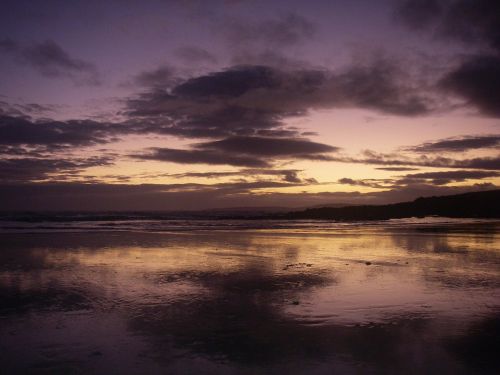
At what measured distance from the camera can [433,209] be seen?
76.6 metres

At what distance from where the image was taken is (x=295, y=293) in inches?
434

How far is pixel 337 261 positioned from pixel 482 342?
31.5 ft

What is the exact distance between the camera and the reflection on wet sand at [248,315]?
255 inches

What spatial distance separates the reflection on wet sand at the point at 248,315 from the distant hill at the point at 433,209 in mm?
55111

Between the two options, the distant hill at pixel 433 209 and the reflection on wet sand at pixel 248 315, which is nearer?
the reflection on wet sand at pixel 248 315

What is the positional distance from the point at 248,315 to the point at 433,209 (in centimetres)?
7469

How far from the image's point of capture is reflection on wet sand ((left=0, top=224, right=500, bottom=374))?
21.3 ft

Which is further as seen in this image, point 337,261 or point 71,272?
point 337,261

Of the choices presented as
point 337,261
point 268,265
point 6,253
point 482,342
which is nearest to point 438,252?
point 337,261

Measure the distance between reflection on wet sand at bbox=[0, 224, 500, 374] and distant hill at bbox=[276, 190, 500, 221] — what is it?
55.1m

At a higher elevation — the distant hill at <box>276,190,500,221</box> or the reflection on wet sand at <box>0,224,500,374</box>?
the distant hill at <box>276,190,500,221</box>

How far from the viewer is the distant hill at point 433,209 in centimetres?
6925

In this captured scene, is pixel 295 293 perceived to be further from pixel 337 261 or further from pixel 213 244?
pixel 213 244

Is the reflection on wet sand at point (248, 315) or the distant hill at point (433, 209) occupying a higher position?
the distant hill at point (433, 209)
